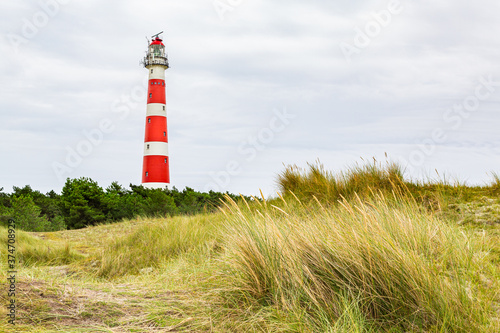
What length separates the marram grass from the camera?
2.66 metres

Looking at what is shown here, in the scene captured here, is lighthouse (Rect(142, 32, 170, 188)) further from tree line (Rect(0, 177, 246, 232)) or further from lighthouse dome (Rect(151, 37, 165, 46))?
tree line (Rect(0, 177, 246, 232))

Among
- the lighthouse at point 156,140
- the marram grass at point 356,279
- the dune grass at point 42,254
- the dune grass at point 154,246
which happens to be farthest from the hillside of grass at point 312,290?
the lighthouse at point 156,140

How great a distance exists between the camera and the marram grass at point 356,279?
2662mm

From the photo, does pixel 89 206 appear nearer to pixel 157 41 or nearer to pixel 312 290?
pixel 312 290

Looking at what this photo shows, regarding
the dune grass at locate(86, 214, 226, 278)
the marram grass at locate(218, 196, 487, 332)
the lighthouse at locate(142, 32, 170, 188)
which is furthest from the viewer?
the lighthouse at locate(142, 32, 170, 188)

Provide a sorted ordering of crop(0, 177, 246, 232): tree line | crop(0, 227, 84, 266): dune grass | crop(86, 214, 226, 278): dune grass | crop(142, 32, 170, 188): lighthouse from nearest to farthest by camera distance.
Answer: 1. crop(86, 214, 226, 278): dune grass
2. crop(0, 227, 84, 266): dune grass
3. crop(0, 177, 246, 232): tree line
4. crop(142, 32, 170, 188): lighthouse

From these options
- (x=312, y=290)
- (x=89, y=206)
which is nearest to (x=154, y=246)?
(x=312, y=290)

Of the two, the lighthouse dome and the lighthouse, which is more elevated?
the lighthouse dome

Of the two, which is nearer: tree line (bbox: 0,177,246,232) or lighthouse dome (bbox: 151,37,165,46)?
tree line (bbox: 0,177,246,232)

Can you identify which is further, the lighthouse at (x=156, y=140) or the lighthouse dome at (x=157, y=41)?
the lighthouse dome at (x=157, y=41)

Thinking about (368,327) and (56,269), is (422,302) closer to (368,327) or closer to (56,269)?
(368,327)

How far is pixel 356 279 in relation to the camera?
306 centimetres

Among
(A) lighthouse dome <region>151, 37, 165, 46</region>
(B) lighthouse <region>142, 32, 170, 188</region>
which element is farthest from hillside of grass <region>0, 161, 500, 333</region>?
(A) lighthouse dome <region>151, 37, 165, 46</region>

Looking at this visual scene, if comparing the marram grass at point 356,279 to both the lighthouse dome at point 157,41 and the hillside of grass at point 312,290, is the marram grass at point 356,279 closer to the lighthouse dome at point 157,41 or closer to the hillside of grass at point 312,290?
the hillside of grass at point 312,290
